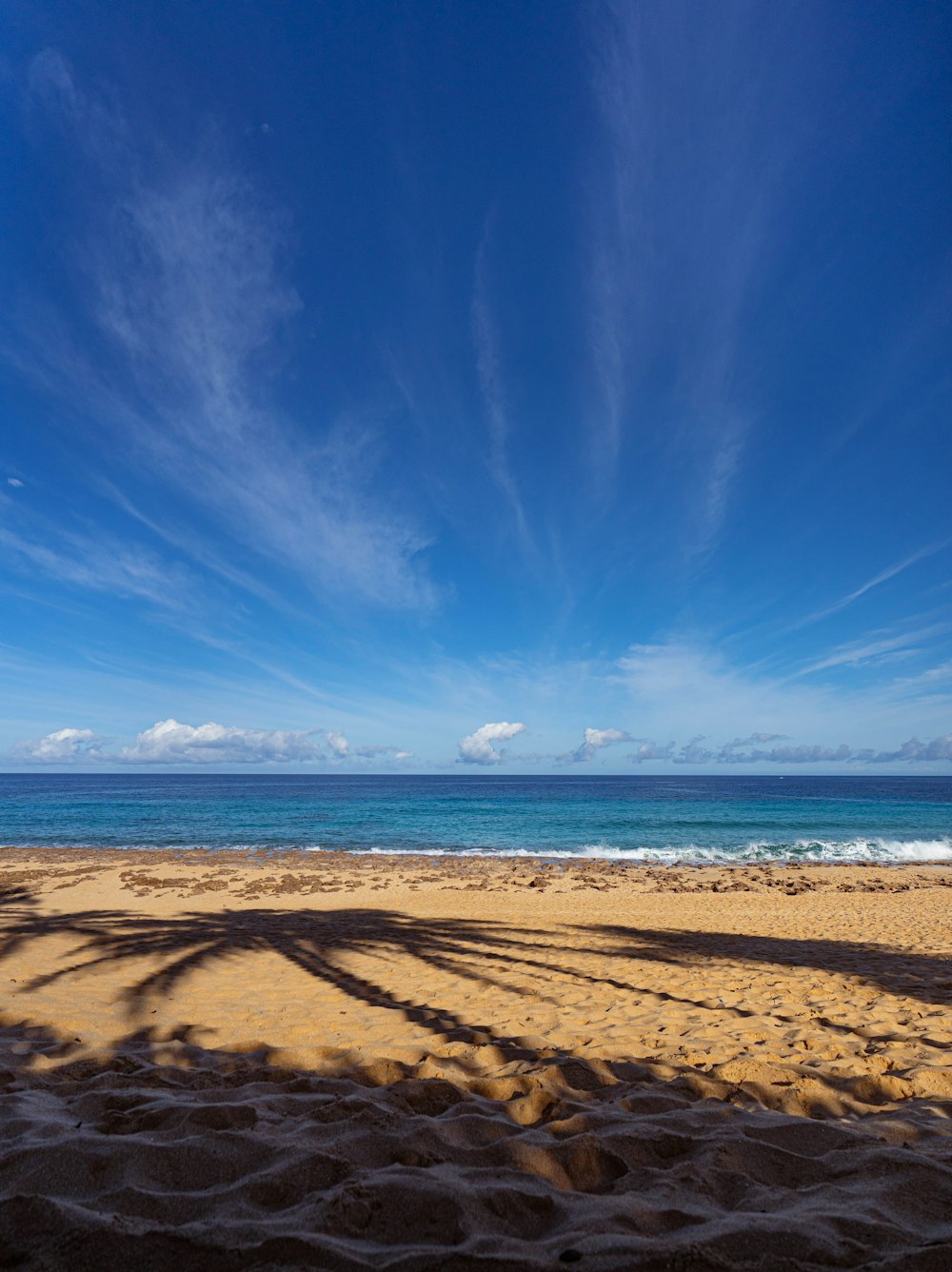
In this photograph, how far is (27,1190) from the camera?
2.33 meters

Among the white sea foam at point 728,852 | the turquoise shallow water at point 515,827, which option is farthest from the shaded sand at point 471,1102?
the turquoise shallow water at point 515,827

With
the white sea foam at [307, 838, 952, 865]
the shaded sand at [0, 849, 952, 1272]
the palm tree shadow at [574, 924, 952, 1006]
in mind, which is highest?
the shaded sand at [0, 849, 952, 1272]

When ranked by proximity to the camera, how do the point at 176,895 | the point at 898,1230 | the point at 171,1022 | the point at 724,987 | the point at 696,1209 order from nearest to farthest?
the point at 898,1230 → the point at 696,1209 → the point at 171,1022 → the point at 724,987 → the point at 176,895

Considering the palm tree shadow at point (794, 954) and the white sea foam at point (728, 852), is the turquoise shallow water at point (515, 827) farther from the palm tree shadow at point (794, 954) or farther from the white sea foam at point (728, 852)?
the palm tree shadow at point (794, 954)

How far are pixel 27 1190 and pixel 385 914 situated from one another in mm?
11726

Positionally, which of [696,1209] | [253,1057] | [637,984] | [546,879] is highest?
[696,1209]

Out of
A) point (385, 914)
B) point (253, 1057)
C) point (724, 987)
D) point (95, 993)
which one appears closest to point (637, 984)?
point (724, 987)

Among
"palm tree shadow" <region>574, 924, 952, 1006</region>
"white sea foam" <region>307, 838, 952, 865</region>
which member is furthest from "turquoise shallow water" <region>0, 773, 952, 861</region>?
"palm tree shadow" <region>574, 924, 952, 1006</region>

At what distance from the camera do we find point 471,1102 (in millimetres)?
3617

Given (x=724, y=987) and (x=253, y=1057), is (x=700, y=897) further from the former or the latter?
(x=253, y=1057)

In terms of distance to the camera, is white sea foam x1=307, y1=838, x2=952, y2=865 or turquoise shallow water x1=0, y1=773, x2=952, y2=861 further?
turquoise shallow water x1=0, y1=773, x2=952, y2=861

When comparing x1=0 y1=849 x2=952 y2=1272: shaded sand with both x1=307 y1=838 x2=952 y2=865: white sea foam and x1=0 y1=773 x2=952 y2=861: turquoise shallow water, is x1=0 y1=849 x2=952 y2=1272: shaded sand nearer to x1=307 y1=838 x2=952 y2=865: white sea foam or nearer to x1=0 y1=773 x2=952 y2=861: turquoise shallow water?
x1=307 y1=838 x2=952 y2=865: white sea foam

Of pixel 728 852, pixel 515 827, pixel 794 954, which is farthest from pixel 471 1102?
pixel 515 827

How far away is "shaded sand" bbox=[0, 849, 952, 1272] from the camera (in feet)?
6.83
